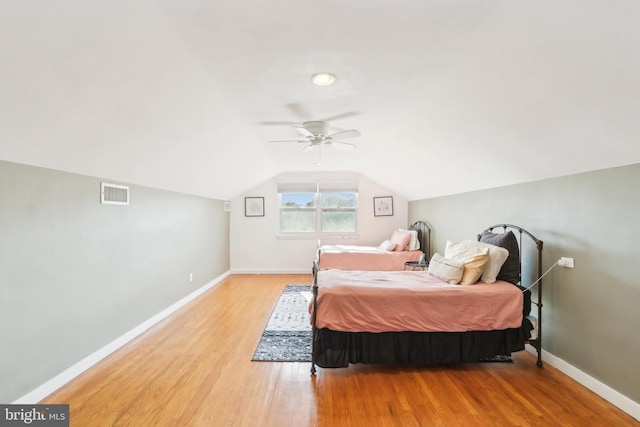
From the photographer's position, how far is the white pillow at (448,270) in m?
2.93

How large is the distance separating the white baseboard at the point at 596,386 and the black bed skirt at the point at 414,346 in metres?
0.33

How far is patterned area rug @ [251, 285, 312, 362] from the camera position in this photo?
2.92 metres

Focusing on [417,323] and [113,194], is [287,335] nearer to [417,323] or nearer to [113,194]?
[417,323]

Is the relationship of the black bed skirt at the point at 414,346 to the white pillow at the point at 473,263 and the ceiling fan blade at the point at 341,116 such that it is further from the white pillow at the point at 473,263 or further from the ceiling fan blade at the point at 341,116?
the ceiling fan blade at the point at 341,116

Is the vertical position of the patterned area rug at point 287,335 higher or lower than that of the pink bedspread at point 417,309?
lower

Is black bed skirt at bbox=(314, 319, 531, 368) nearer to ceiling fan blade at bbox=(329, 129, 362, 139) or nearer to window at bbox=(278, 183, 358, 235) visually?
ceiling fan blade at bbox=(329, 129, 362, 139)

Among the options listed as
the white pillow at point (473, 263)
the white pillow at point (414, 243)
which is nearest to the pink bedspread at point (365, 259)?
the white pillow at point (414, 243)

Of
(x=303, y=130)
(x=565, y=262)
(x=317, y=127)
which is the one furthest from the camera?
(x=317, y=127)

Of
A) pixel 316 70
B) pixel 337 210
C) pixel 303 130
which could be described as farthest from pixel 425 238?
pixel 316 70

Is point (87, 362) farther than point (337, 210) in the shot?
No

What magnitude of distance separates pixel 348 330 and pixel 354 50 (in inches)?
83.7

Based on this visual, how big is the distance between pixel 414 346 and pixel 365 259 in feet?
9.17

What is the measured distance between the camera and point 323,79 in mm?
2281

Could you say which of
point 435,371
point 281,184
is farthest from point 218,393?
point 281,184
